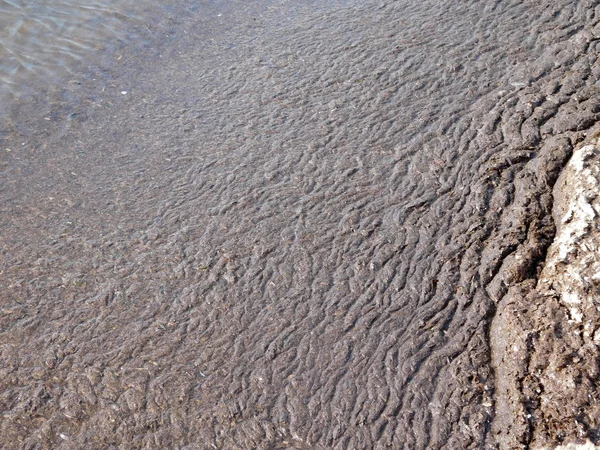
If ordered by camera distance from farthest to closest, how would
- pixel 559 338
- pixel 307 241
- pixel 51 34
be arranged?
pixel 51 34 → pixel 307 241 → pixel 559 338

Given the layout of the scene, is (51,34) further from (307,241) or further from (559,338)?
(559,338)

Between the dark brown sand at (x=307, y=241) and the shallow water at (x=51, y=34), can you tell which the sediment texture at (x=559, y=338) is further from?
the shallow water at (x=51, y=34)

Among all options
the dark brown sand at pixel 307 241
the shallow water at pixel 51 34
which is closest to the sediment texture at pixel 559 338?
the dark brown sand at pixel 307 241

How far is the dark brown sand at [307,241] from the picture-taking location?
297 cm

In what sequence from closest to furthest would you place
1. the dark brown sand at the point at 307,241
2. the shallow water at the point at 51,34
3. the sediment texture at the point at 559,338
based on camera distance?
the sediment texture at the point at 559,338 < the dark brown sand at the point at 307,241 < the shallow water at the point at 51,34

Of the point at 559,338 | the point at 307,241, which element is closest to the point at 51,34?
the point at 307,241

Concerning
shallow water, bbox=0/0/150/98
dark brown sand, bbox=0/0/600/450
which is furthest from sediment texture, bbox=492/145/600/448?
shallow water, bbox=0/0/150/98

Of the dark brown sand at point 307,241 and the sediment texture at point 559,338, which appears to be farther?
the dark brown sand at point 307,241

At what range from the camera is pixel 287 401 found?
3.04 m

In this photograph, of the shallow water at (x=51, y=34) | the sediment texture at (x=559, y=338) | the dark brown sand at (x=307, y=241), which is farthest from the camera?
the shallow water at (x=51, y=34)

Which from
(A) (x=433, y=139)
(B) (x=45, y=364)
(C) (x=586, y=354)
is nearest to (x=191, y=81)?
(A) (x=433, y=139)

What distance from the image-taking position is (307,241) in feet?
12.5

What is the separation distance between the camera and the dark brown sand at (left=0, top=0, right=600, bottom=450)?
9.73ft

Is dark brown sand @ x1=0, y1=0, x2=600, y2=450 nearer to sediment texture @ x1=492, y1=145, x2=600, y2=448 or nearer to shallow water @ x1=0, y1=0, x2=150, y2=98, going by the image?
sediment texture @ x1=492, y1=145, x2=600, y2=448
